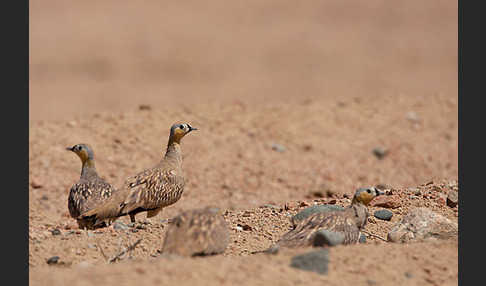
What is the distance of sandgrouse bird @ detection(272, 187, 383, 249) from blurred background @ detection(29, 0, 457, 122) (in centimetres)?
1295

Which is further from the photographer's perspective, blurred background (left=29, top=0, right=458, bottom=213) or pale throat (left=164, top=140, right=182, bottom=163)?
blurred background (left=29, top=0, right=458, bottom=213)

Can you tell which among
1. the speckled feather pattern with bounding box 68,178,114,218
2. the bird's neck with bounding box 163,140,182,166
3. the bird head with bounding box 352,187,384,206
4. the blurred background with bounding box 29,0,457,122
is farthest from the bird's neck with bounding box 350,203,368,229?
the blurred background with bounding box 29,0,457,122

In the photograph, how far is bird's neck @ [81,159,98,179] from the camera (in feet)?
37.4

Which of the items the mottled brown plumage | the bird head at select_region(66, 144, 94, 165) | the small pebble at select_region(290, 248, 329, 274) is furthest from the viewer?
the bird head at select_region(66, 144, 94, 165)

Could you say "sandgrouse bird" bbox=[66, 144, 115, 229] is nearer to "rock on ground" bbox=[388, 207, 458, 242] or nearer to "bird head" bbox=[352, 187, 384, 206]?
"bird head" bbox=[352, 187, 384, 206]

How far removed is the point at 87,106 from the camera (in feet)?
74.6

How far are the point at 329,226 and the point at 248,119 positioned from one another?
9273mm

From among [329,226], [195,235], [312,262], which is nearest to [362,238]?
[329,226]

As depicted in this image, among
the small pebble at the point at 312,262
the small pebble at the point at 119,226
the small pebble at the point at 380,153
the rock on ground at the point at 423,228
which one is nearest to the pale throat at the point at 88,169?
the small pebble at the point at 119,226

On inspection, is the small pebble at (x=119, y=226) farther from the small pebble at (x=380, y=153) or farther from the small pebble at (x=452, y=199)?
the small pebble at (x=380, y=153)

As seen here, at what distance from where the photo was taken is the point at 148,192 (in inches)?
403

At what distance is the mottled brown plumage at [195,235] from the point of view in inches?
292

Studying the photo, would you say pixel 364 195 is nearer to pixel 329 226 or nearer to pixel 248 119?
pixel 329 226

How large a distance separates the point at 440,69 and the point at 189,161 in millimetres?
14347
